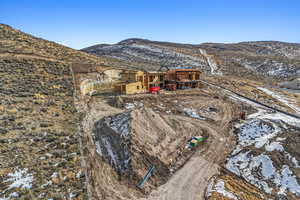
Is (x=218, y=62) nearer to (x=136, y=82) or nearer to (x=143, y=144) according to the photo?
(x=136, y=82)

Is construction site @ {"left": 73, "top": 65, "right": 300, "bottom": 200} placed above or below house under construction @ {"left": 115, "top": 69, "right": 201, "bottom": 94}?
below

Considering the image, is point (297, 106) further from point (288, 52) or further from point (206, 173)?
point (288, 52)

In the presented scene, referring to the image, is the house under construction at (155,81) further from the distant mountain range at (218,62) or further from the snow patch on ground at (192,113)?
the distant mountain range at (218,62)

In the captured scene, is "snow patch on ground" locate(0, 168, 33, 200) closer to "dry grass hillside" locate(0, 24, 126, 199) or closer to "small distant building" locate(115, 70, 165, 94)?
"dry grass hillside" locate(0, 24, 126, 199)

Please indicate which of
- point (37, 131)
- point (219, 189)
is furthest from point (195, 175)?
point (37, 131)

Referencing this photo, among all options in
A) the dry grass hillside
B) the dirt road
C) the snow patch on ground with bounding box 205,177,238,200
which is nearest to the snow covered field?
the dirt road

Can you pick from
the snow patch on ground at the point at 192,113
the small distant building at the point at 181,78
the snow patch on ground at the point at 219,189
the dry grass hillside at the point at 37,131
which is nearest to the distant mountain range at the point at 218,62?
the small distant building at the point at 181,78
